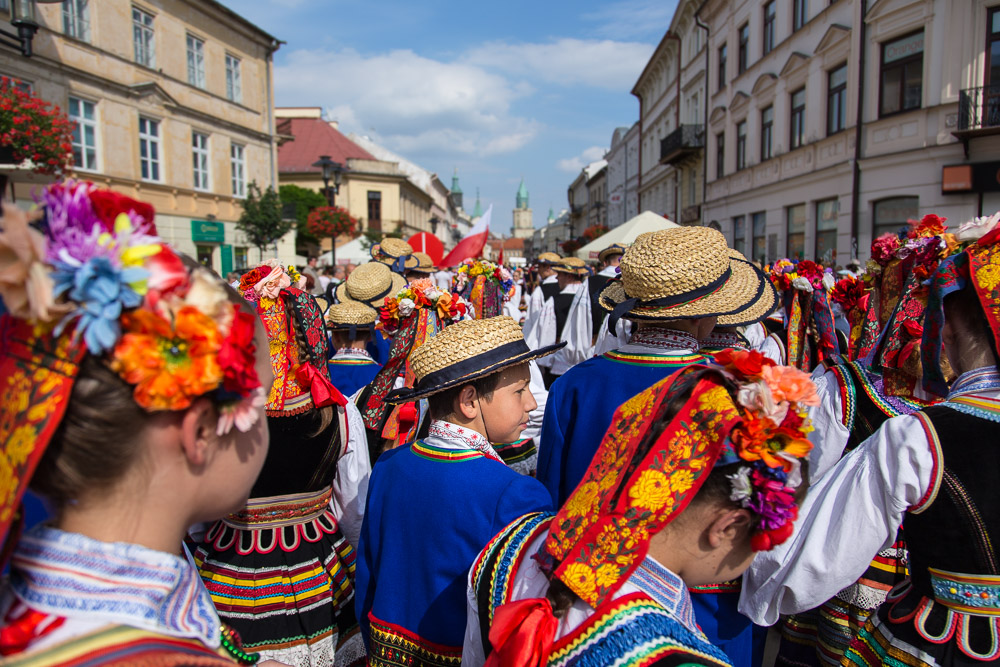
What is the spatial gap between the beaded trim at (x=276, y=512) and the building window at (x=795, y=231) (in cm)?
1793

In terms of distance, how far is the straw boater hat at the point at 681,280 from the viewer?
2734 millimetres

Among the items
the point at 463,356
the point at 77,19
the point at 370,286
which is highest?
the point at 77,19

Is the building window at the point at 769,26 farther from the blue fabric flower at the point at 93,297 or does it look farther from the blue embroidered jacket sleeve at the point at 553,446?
the blue fabric flower at the point at 93,297

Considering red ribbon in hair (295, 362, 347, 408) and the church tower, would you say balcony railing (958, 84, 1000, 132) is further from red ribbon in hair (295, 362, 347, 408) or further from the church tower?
the church tower

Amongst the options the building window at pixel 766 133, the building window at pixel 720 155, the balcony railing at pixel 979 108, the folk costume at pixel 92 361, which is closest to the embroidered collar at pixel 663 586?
the folk costume at pixel 92 361

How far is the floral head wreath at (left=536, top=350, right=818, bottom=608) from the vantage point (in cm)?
125

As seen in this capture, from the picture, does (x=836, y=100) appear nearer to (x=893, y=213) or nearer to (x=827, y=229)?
(x=827, y=229)

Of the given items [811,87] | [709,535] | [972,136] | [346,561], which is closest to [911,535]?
[709,535]

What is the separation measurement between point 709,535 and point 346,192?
4856 cm

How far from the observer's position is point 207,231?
74.5 feet

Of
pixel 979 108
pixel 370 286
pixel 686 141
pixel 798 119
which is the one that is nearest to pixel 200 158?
pixel 686 141

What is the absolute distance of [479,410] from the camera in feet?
7.57

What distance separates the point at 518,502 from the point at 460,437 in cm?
33

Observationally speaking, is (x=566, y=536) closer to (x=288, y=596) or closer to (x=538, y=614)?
(x=538, y=614)
